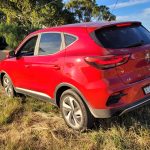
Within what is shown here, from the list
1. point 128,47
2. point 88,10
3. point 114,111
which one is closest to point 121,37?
point 128,47

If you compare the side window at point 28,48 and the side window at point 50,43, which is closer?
the side window at point 50,43

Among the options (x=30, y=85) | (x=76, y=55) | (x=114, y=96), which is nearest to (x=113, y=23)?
(x=76, y=55)

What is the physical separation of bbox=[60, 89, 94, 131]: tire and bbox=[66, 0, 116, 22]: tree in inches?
1397

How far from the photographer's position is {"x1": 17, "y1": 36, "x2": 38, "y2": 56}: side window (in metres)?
7.12

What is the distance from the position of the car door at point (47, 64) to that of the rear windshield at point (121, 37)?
29.9 inches

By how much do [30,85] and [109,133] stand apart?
84.7 inches

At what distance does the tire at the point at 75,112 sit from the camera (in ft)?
18.5

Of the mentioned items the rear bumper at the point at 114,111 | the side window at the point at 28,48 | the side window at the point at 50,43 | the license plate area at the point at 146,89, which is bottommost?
the rear bumper at the point at 114,111

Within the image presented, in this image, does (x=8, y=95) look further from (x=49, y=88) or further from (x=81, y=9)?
(x=81, y=9)

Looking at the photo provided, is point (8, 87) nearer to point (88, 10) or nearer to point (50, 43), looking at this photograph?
point (50, 43)

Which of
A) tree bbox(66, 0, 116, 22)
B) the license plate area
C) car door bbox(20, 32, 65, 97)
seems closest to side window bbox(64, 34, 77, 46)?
car door bbox(20, 32, 65, 97)

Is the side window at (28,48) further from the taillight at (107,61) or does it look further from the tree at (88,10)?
the tree at (88,10)

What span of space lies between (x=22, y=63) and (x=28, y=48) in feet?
1.17

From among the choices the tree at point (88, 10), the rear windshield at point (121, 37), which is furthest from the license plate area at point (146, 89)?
the tree at point (88, 10)
